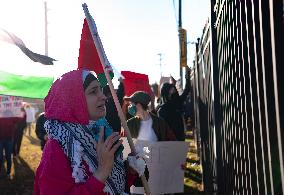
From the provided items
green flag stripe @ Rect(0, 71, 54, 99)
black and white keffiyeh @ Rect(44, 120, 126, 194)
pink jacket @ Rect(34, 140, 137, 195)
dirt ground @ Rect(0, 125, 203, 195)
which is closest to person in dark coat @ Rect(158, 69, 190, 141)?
dirt ground @ Rect(0, 125, 203, 195)

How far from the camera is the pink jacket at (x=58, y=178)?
2273mm

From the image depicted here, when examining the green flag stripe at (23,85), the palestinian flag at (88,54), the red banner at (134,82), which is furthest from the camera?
the red banner at (134,82)

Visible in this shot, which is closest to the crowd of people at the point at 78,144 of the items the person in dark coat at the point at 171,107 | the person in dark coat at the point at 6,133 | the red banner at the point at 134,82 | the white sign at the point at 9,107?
the person in dark coat at the point at 171,107

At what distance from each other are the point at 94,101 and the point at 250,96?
940 millimetres

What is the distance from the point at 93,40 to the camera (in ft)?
9.34

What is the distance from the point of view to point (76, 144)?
8.01 feet

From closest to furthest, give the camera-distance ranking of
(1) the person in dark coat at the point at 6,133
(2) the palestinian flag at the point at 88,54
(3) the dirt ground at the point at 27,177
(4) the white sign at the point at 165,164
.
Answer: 1. (2) the palestinian flag at the point at 88,54
2. (4) the white sign at the point at 165,164
3. (3) the dirt ground at the point at 27,177
4. (1) the person in dark coat at the point at 6,133

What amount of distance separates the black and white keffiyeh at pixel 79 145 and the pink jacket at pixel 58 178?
34mm

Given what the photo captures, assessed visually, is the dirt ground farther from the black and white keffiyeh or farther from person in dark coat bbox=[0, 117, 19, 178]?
the black and white keffiyeh

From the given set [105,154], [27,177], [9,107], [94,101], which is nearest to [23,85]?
[9,107]

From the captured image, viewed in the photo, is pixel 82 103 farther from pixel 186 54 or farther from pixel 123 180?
pixel 186 54

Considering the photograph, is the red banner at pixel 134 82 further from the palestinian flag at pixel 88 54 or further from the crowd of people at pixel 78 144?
the crowd of people at pixel 78 144

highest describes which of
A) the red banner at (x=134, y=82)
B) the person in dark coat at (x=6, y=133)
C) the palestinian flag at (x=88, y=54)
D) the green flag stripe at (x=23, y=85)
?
the red banner at (x=134, y=82)

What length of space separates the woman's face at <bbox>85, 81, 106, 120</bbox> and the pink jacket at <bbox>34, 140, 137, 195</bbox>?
0.99 feet
